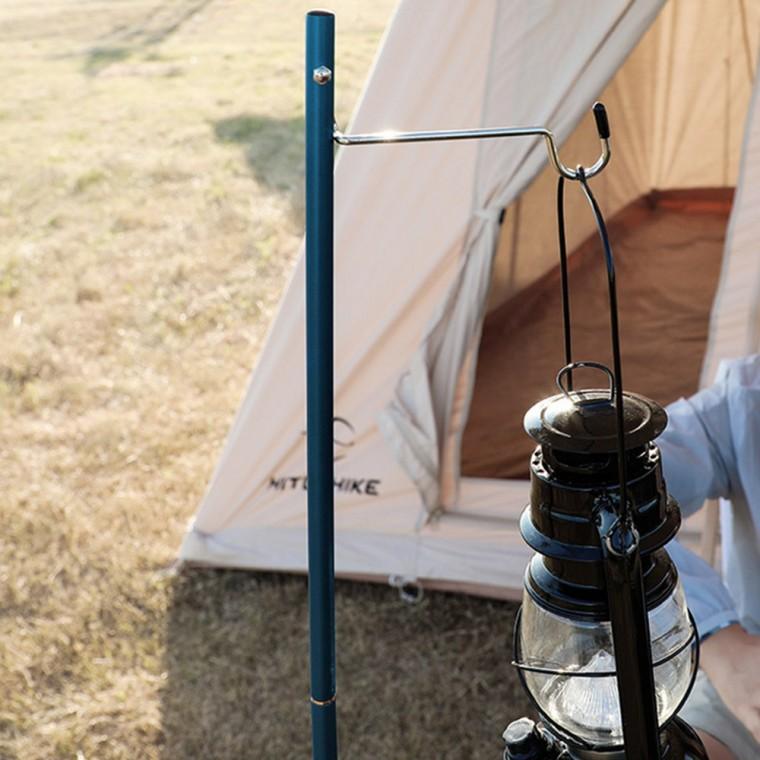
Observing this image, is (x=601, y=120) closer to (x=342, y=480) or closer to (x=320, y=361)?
(x=320, y=361)

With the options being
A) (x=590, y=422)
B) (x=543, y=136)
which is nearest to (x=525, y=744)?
(x=590, y=422)

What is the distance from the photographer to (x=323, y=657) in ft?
2.86

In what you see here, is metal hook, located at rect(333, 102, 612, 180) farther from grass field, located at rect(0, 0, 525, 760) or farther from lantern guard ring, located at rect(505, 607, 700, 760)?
grass field, located at rect(0, 0, 525, 760)

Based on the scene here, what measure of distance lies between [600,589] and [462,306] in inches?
55.2

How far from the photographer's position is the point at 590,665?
0.66 meters

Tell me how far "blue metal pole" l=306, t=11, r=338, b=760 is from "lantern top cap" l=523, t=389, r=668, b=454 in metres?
0.21

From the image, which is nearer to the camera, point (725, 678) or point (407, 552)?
point (725, 678)

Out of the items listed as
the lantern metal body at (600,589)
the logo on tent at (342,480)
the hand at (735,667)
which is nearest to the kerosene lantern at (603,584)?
the lantern metal body at (600,589)

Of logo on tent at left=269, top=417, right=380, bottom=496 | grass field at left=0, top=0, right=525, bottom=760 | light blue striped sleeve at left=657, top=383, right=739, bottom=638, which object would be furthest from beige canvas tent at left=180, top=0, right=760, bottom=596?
light blue striped sleeve at left=657, top=383, right=739, bottom=638

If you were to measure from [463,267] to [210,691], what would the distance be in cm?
95

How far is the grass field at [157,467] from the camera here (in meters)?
2.03

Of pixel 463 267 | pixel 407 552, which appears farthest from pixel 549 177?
pixel 407 552

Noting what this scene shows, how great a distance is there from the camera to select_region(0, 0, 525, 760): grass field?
2.03m

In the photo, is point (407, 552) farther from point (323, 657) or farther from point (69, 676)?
point (323, 657)
